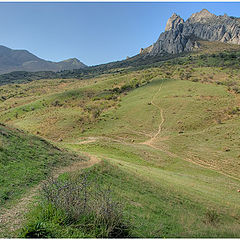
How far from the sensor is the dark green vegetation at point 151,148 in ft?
24.1

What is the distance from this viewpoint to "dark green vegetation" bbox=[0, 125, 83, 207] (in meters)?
9.01

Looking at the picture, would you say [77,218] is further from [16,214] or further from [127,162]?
[127,162]

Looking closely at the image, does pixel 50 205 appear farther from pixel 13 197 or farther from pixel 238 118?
pixel 238 118

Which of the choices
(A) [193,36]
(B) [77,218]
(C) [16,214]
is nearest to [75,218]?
(B) [77,218]

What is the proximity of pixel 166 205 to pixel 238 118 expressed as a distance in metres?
31.3

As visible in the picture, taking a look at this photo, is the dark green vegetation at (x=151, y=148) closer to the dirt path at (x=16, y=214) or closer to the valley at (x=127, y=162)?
the valley at (x=127, y=162)

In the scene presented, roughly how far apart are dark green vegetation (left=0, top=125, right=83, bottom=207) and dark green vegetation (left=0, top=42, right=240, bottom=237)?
169 cm

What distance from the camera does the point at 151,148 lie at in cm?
2872

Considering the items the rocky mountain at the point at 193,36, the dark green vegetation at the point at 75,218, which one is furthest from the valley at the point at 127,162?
the rocky mountain at the point at 193,36

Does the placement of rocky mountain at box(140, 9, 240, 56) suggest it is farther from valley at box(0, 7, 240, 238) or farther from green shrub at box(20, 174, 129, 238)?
green shrub at box(20, 174, 129, 238)

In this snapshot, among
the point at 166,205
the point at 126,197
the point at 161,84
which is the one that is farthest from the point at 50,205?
the point at 161,84

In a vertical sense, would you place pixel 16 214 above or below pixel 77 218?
below

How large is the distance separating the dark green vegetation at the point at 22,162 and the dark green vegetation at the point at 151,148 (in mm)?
1686

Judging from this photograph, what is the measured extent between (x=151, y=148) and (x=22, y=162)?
786 inches
